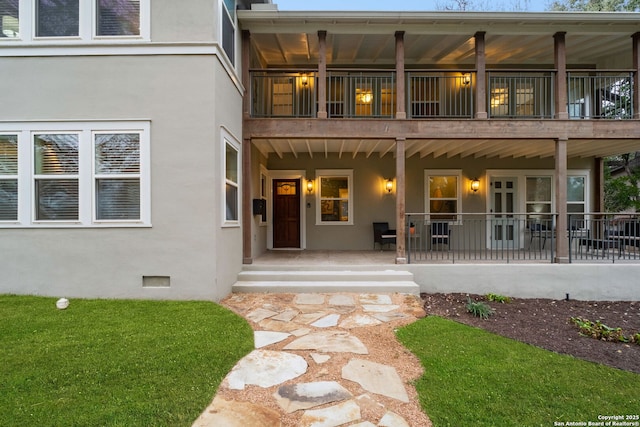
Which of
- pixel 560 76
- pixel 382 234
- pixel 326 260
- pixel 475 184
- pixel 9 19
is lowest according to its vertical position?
pixel 326 260

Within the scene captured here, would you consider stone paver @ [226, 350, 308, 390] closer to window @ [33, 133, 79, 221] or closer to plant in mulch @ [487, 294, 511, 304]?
window @ [33, 133, 79, 221]

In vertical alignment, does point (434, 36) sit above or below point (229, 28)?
above

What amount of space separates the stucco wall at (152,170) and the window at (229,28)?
3.28 feet

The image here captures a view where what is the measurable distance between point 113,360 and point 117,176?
3.07 meters

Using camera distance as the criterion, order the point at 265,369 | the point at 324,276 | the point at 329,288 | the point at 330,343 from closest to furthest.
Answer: the point at 265,369, the point at 330,343, the point at 329,288, the point at 324,276

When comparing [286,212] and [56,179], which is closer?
[56,179]

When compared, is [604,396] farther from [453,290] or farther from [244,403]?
[453,290]

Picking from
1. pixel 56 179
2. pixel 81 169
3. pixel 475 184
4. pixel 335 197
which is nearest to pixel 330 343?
pixel 81 169

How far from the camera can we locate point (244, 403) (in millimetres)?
2684

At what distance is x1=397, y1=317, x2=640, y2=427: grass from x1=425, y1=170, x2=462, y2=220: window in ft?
20.2

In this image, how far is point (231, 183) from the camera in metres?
6.20

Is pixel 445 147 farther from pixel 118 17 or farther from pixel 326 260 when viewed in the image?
pixel 118 17

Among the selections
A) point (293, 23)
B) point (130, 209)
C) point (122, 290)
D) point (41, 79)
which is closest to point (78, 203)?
point (130, 209)

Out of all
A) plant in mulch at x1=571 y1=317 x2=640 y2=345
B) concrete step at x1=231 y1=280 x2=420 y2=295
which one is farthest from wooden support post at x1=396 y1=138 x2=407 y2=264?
plant in mulch at x1=571 y1=317 x2=640 y2=345
